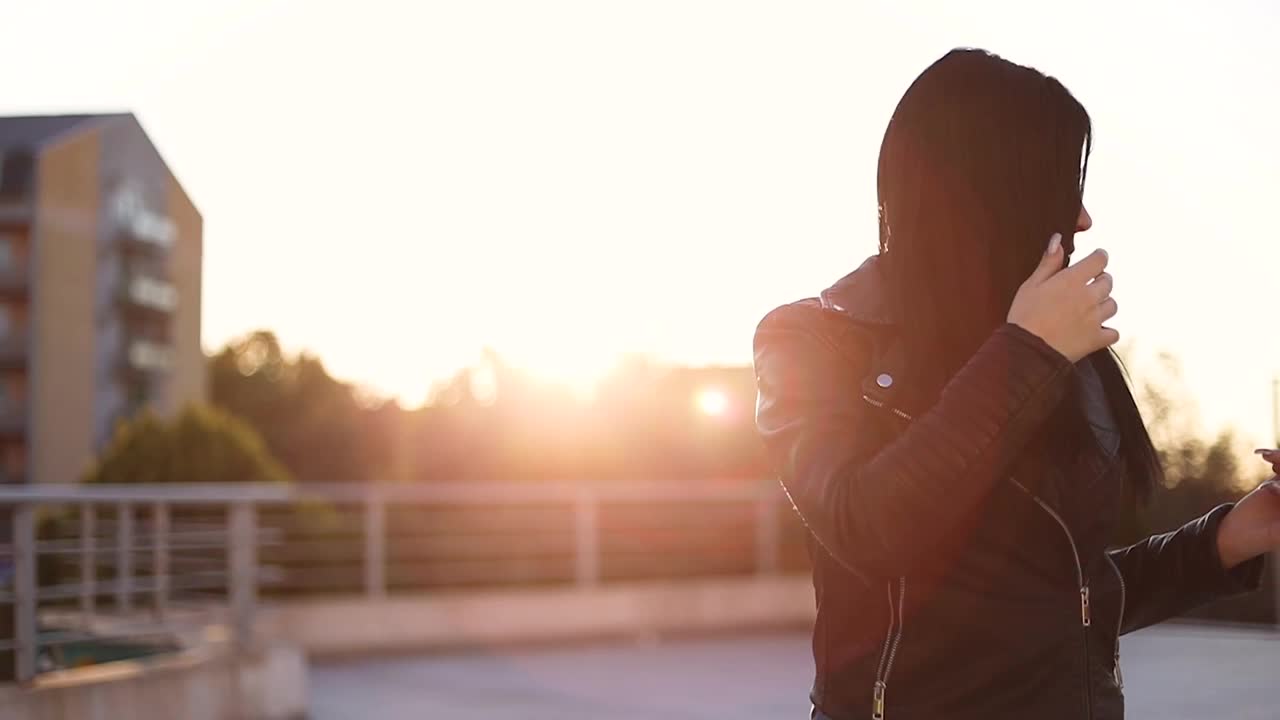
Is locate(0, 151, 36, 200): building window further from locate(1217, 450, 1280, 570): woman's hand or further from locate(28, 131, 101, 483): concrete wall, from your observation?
locate(1217, 450, 1280, 570): woman's hand

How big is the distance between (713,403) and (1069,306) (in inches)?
540

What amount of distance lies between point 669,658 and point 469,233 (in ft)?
26.1

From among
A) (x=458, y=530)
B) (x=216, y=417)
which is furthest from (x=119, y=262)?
(x=458, y=530)

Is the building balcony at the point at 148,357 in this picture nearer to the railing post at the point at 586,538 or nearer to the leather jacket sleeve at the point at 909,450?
the railing post at the point at 586,538

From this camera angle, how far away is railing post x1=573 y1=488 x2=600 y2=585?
38.3ft

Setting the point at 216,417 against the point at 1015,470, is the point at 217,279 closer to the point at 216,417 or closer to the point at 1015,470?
the point at 216,417

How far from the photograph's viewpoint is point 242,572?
6.85m

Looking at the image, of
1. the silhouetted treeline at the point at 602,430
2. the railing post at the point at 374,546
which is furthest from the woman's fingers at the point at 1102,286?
the railing post at the point at 374,546

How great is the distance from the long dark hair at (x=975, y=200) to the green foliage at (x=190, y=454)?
1635 centimetres

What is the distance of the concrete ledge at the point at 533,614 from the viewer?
10.5m

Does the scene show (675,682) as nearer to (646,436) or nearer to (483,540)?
(483,540)

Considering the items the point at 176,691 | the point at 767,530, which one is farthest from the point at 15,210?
the point at 176,691

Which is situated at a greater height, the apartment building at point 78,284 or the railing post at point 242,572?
the apartment building at point 78,284

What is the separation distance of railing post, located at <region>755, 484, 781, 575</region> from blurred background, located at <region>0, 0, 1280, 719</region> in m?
0.04
